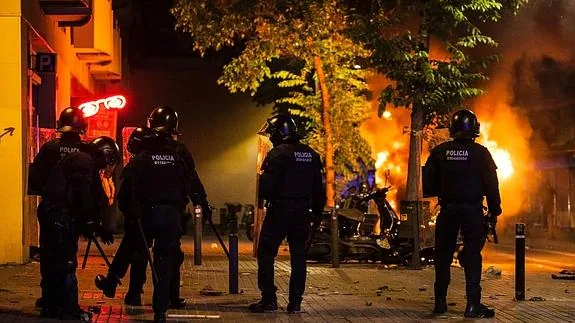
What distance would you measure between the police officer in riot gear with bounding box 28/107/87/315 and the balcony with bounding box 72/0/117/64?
12.1m

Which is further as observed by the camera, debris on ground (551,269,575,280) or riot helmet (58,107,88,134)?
debris on ground (551,269,575,280)

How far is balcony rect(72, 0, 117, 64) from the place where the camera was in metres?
21.6

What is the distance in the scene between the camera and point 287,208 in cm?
951

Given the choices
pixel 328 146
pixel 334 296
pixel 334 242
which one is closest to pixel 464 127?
pixel 334 296

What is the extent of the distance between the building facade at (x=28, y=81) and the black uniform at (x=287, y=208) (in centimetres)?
615

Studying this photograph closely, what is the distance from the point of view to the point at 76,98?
25734mm

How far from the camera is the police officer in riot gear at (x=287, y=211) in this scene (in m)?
9.50

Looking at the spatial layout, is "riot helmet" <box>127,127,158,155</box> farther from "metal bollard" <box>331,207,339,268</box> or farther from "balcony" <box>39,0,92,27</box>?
"balcony" <box>39,0,92,27</box>

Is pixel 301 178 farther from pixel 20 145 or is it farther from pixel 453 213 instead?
pixel 20 145

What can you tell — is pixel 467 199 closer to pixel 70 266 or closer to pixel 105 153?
pixel 105 153

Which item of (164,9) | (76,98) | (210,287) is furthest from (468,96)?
(164,9)

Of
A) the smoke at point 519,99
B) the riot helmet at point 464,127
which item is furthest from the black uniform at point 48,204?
the smoke at point 519,99

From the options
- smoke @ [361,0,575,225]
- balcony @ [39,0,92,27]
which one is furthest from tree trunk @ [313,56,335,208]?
balcony @ [39,0,92,27]

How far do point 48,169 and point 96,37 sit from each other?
13.7 metres
